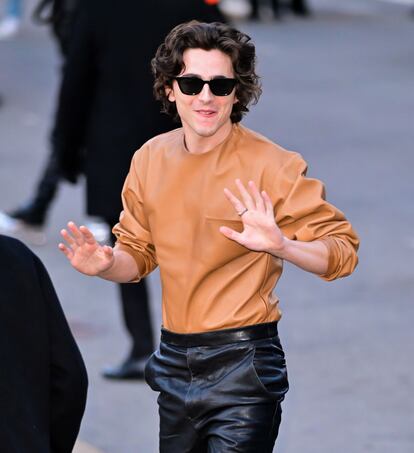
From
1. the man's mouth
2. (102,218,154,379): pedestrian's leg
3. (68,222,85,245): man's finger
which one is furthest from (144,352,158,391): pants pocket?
(102,218,154,379): pedestrian's leg

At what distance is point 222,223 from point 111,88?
296 cm

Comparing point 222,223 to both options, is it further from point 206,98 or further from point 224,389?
point 224,389

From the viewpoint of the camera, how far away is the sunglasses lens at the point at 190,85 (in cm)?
395

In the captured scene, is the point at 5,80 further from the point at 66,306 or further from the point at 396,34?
the point at 66,306

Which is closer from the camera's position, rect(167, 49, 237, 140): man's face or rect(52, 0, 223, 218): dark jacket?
rect(167, 49, 237, 140): man's face

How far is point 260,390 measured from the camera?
158 inches

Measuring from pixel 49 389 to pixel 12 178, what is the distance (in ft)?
27.5

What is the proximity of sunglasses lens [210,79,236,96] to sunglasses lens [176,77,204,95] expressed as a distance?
0.03m

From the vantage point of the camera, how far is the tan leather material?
12.9 ft

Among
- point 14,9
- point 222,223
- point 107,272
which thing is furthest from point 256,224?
point 14,9

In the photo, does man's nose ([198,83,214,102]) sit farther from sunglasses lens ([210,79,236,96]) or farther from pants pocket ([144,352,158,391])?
pants pocket ([144,352,158,391])

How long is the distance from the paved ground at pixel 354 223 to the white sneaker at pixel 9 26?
24 centimetres

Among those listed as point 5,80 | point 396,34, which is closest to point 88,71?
point 5,80

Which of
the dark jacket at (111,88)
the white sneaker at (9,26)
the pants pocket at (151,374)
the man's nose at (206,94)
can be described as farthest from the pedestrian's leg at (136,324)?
the white sneaker at (9,26)
